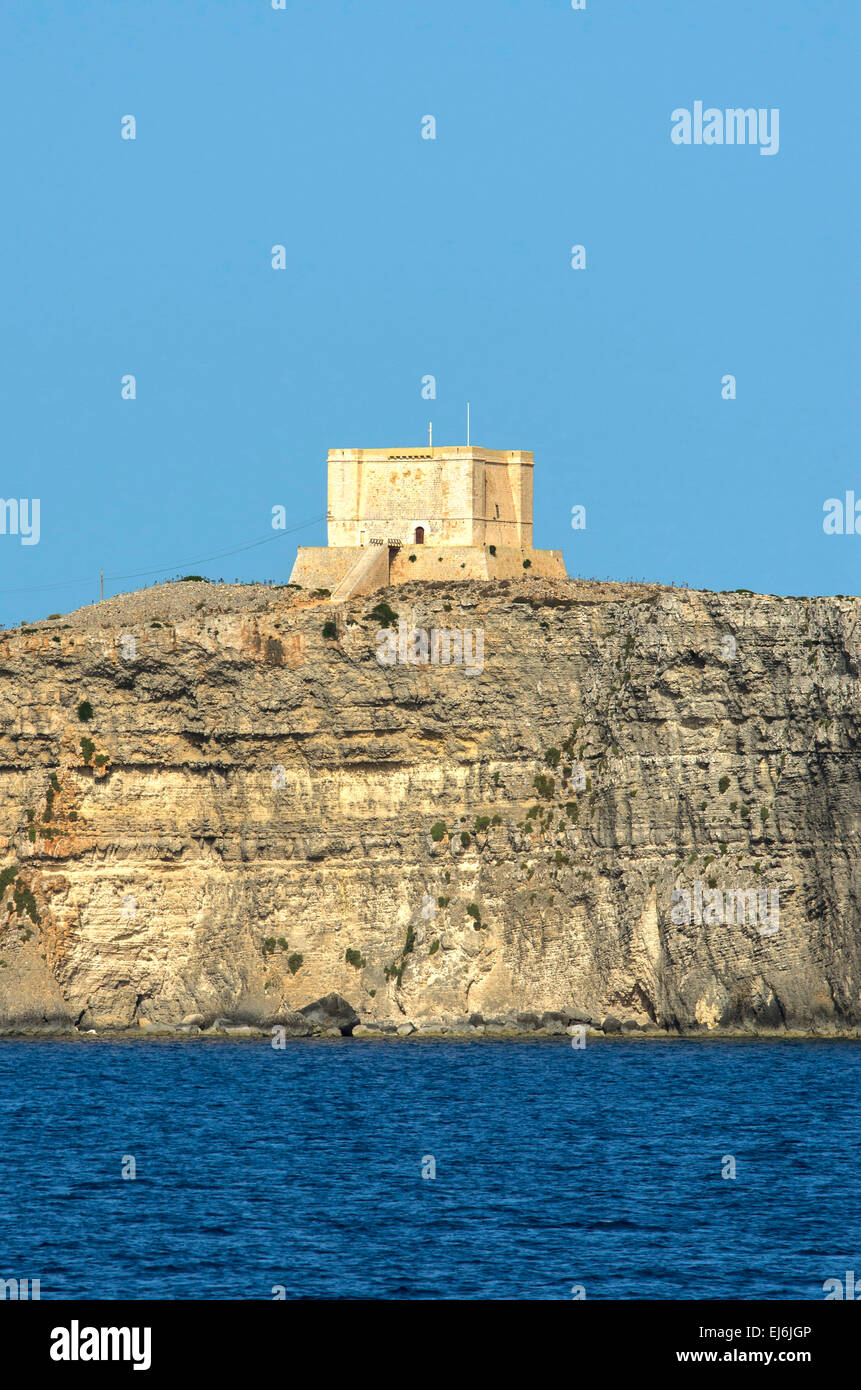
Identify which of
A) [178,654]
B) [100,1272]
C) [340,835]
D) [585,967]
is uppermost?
[178,654]

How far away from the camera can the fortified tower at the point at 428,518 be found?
298 feet

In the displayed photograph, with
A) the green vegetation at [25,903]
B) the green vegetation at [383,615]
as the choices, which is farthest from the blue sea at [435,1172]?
the green vegetation at [383,615]

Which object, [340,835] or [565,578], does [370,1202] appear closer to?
[340,835]

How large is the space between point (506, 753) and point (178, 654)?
511 inches

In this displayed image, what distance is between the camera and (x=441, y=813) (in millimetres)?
80125

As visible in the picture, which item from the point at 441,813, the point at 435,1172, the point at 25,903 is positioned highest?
the point at 441,813

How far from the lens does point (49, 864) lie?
8231 cm

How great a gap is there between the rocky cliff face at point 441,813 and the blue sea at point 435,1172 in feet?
12.7

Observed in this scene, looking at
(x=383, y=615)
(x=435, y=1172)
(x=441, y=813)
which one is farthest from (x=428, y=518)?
(x=435, y=1172)

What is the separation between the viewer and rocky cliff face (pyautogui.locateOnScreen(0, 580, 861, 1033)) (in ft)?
248

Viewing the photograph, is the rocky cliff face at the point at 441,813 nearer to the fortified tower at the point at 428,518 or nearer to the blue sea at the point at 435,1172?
the blue sea at the point at 435,1172

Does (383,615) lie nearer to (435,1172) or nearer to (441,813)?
(441,813)

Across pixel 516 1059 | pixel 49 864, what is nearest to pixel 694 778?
pixel 516 1059

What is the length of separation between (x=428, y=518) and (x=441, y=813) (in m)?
16.7
